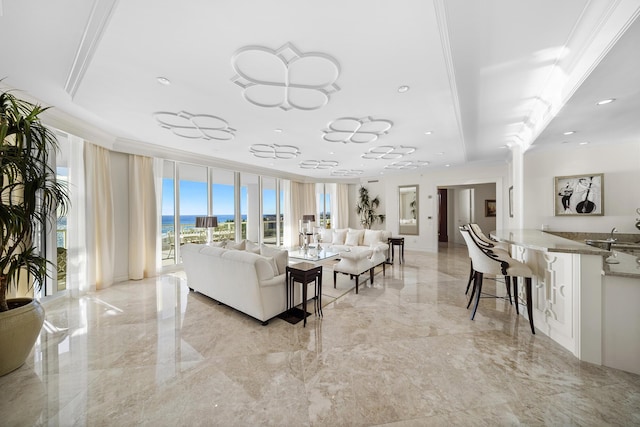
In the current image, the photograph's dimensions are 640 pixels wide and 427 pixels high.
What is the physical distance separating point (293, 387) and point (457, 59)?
2.99 m

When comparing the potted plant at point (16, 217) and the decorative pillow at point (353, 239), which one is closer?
the potted plant at point (16, 217)

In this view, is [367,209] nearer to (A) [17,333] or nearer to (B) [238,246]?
(B) [238,246]

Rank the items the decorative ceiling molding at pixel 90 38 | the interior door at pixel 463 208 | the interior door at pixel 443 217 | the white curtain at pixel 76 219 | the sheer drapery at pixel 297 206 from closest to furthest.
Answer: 1. the decorative ceiling molding at pixel 90 38
2. the white curtain at pixel 76 219
3. the sheer drapery at pixel 297 206
4. the interior door at pixel 463 208
5. the interior door at pixel 443 217

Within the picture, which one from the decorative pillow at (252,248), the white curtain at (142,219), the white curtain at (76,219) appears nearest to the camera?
the decorative pillow at (252,248)

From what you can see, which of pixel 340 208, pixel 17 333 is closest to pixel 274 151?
pixel 17 333

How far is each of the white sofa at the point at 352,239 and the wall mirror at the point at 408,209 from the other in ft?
7.91

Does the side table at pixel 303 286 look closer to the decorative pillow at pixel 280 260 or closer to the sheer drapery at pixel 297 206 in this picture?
the decorative pillow at pixel 280 260

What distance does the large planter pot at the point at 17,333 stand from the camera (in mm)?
1900

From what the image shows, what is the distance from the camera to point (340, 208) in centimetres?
941

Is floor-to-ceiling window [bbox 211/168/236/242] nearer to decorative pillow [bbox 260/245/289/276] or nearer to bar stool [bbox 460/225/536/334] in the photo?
decorative pillow [bbox 260/245/289/276]

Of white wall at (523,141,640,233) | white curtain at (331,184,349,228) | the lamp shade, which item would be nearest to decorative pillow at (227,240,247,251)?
the lamp shade

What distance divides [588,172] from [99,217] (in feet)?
27.1

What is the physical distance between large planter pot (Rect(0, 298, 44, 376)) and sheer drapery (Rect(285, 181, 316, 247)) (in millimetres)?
6301

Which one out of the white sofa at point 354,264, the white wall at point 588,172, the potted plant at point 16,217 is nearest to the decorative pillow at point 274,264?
the white sofa at point 354,264
